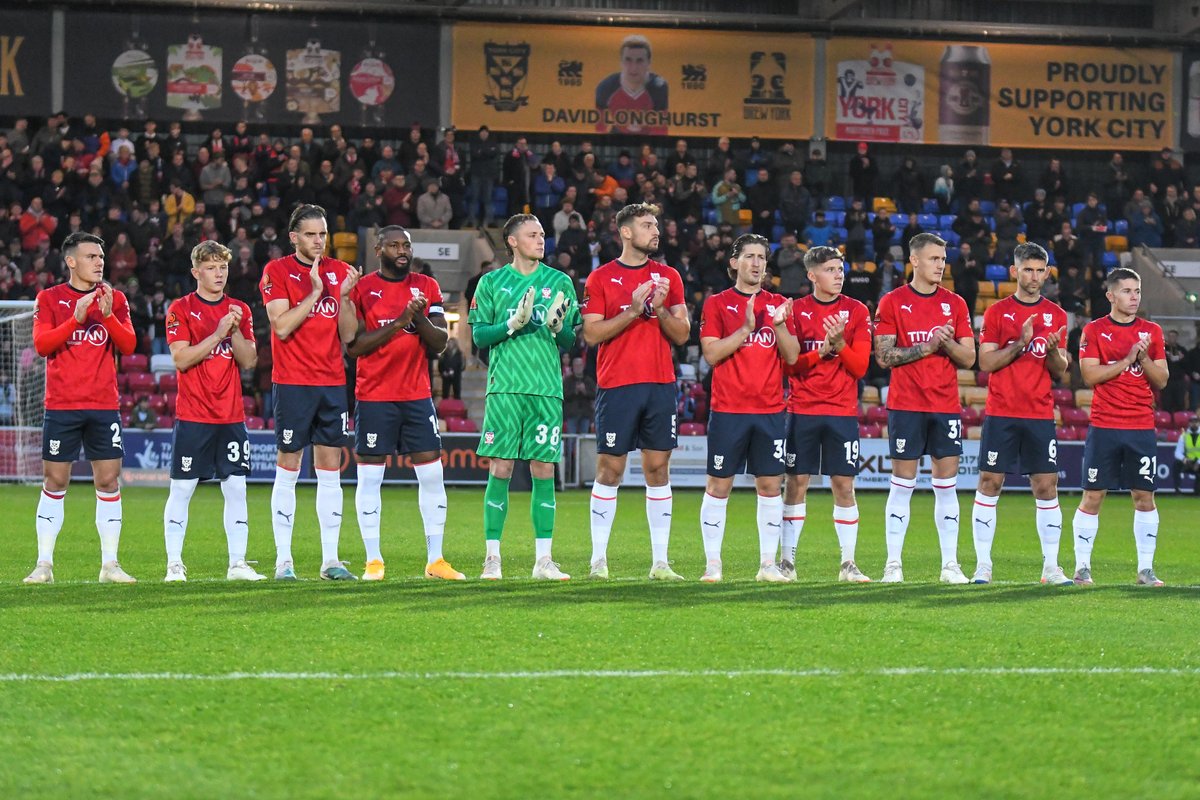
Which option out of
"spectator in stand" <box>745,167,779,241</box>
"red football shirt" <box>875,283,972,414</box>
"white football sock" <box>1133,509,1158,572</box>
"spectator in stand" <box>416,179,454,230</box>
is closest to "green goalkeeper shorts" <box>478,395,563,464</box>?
"red football shirt" <box>875,283,972,414</box>

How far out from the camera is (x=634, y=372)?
9359 mm

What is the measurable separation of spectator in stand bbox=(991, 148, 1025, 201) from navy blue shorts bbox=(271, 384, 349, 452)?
2293 cm

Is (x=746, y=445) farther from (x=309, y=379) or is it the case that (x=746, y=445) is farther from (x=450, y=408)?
(x=450, y=408)

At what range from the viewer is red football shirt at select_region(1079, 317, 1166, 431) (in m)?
10.4

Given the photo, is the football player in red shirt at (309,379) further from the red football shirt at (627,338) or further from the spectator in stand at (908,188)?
the spectator in stand at (908,188)

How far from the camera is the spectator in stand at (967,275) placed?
26.6 meters

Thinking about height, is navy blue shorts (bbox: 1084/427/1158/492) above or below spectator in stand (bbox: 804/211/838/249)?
below

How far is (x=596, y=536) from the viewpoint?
9477 mm

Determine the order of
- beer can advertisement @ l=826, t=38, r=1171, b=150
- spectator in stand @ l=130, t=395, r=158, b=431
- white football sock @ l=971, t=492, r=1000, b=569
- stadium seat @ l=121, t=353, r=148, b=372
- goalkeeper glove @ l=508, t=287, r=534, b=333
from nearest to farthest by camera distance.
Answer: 1. goalkeeper glove @ l=508, t=287, r=534, b=333
2. white football sock @ l=971, t=492, r=1000, b=569
3. spectator in stand @ l=130, t=395, r=158, b=431
4. stadium seat @ l=121, t=353, r=148, b=372
5. beer can advertisement @ l=826, t=38, r=1171, b=150

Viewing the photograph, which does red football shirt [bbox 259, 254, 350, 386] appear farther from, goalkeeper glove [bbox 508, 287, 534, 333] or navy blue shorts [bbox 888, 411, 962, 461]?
navy blue shorts [bbox 888, 411, 962, 461]

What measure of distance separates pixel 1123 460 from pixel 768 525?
2.75 metres

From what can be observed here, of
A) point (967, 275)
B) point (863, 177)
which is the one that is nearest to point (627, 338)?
point (967, 275)

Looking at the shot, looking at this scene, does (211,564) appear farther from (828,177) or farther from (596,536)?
(828,177)

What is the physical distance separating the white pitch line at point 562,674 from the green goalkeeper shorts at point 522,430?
10.3 feet
